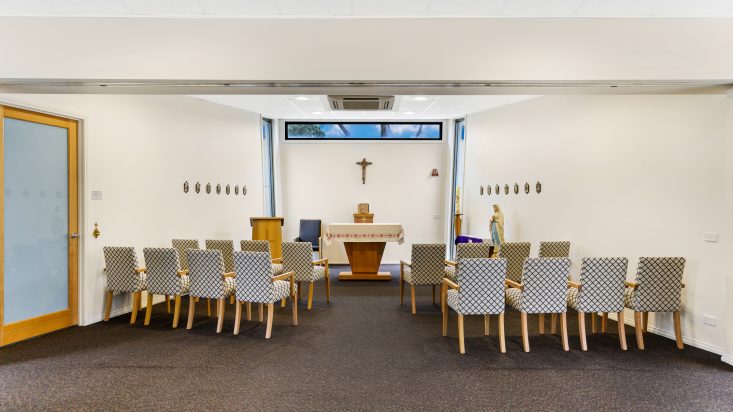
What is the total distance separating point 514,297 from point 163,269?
3804 mm

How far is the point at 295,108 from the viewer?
8258mm

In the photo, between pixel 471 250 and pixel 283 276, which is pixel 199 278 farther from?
pixel 471 250

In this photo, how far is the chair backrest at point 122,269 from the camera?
15.6ft

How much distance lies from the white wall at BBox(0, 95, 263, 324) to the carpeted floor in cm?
120

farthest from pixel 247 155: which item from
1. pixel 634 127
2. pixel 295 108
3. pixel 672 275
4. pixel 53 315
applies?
pixel 672 275

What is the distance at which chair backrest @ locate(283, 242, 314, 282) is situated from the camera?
5.46 m

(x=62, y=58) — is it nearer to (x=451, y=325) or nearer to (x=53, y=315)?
(x=53, y=315)

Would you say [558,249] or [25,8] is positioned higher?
[25,8]

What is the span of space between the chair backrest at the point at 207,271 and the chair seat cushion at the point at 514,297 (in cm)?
303

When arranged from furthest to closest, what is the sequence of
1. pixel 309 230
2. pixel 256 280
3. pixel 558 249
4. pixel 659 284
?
1. pixel 309 230
2. pixel 558 249
3. pixel 256 280
4. pixel 659 284

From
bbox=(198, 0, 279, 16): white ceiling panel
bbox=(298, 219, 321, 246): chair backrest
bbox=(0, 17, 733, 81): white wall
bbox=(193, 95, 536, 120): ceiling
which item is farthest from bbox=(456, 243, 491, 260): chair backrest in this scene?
bbox=(298, 219, 321, 246): chair backrest

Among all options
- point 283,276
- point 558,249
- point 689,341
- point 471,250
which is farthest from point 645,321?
point 283,276

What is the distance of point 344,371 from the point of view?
3.43 meters

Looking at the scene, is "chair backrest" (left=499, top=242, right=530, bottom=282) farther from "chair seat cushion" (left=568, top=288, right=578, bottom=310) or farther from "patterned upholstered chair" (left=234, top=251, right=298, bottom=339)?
"patterned upholstered chair" (left=234, top=251, right=298, bottom=339)
